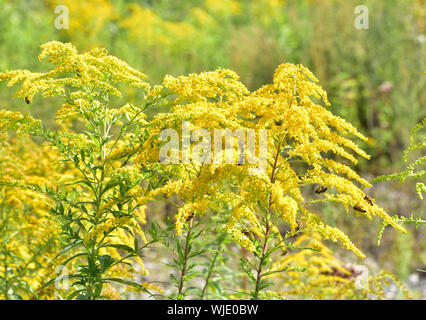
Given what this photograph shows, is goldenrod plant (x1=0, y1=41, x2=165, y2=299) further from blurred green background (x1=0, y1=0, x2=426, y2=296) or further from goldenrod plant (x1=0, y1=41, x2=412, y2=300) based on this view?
blurred green background (x1=0, y1=0, x2=426, y2=296)

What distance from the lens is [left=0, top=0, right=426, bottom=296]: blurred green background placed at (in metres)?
5.66

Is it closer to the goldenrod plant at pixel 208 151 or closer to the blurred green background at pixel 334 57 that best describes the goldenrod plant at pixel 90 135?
the goldenrod plant at pixel 208 151

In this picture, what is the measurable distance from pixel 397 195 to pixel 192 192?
4.19m


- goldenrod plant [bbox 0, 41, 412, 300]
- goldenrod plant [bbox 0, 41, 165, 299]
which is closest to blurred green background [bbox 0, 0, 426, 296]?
goldenrod plant [bbox 0, 41, 412, 300]

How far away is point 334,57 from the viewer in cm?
684

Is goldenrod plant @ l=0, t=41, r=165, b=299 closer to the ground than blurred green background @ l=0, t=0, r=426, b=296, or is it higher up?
closer to the ground

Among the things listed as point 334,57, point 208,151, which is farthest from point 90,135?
point 334,57

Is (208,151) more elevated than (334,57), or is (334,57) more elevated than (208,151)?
(334,57)

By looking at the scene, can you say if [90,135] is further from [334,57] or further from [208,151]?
[334,57]

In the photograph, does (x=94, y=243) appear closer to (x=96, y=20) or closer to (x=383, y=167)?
(x=383, y=167)
